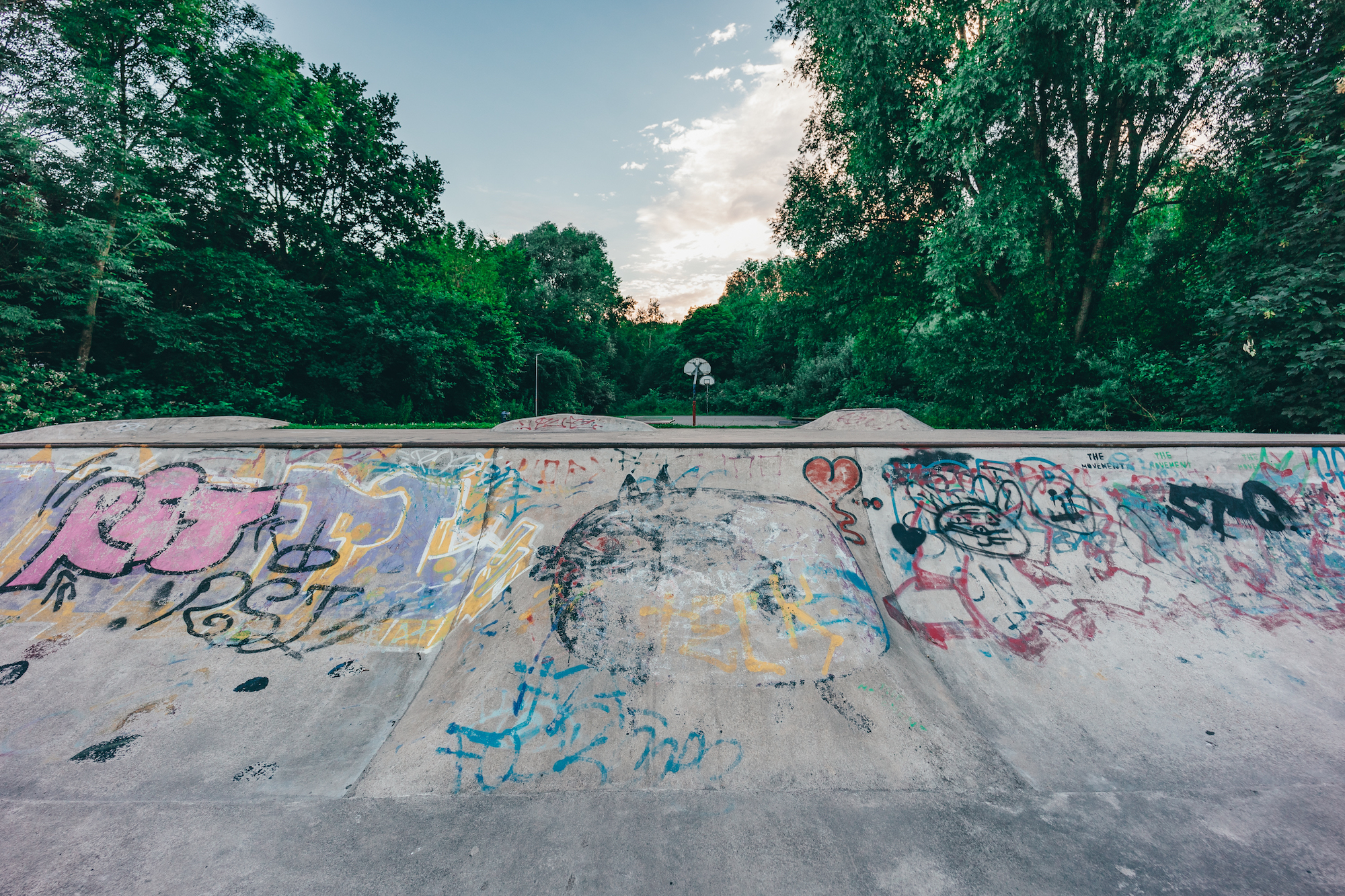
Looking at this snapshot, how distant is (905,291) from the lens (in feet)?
49.9

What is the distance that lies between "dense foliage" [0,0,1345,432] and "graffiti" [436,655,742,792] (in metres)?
12.7

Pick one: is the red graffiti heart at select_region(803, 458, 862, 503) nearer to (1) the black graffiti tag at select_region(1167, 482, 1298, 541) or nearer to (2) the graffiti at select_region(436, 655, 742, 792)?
(2) the graffiti at select_region(436, 655, 742, 792)

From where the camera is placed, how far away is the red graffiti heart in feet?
16.3

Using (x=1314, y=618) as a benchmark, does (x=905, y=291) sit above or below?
above

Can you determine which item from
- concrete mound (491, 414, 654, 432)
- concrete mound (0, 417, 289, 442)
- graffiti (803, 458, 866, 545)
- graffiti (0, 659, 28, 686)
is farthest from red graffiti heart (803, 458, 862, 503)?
concrete mound (0, 417, 289, 442)

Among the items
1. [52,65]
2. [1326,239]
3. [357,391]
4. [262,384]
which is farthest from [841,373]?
[52,65]

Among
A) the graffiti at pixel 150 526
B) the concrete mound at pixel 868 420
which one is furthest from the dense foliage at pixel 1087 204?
the graffiti at pixel 150 526

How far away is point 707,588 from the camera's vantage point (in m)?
4.05

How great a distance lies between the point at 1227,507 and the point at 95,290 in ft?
76.9

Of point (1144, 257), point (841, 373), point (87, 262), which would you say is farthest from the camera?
point (841, 373)

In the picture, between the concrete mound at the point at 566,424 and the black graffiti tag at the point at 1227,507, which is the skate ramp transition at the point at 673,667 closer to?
the black graffiti tag at the point at 1227,507

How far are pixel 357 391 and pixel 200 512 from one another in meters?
19.0

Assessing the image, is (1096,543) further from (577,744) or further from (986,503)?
(577,744)

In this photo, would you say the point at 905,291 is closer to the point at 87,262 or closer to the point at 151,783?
the point at 151,783
